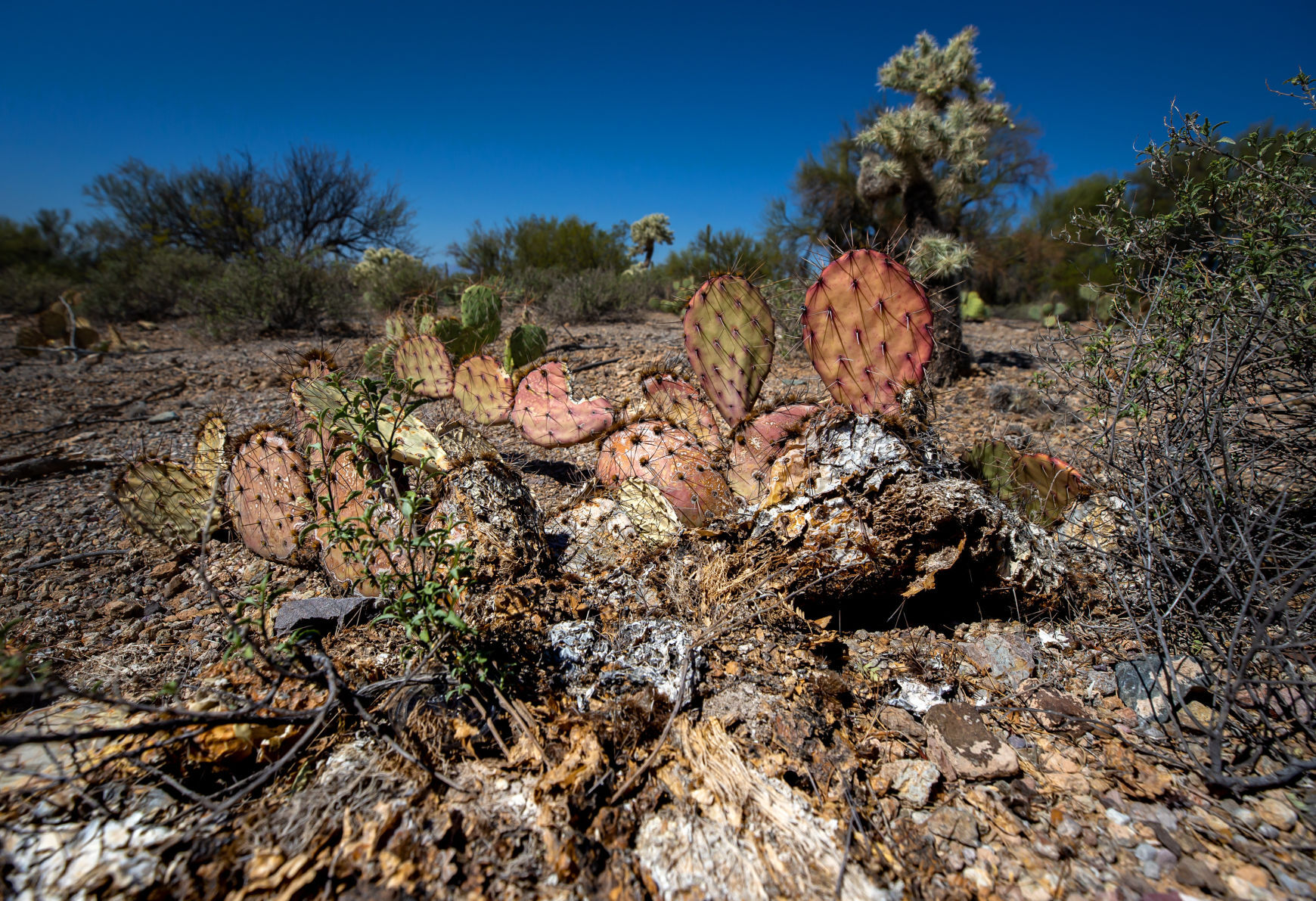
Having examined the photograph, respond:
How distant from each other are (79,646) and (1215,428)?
376cm

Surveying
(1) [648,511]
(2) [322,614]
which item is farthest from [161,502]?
(1) [648,511]

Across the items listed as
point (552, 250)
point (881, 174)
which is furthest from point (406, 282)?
point (881, 174)

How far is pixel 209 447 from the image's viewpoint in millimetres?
2820

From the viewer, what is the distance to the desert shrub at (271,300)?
7617mm

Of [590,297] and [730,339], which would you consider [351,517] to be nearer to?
[730,339]

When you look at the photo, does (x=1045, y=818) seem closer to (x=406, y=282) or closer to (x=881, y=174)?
(x=881, y=174)

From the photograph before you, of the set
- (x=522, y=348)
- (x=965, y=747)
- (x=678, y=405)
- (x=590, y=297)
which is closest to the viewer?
(x=965, y=747)

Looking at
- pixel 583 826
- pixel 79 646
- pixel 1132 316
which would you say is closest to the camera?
pixel 583 826

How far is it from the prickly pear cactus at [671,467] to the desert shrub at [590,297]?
6055 millimetres

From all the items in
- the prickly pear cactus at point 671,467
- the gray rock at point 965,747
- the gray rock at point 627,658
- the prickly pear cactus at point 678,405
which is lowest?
the gray rock at point 965,747

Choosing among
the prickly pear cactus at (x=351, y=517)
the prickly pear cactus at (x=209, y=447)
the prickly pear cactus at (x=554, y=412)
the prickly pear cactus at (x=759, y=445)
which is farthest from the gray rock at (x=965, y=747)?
the prickly pear cactus at (x=209, y=447)

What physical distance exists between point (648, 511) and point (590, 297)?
7041mm

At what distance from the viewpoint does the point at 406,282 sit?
9.68 m

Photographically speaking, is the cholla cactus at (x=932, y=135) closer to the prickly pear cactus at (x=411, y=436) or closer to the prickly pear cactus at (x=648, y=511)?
the prickly pear cactus at (x=648, y=511)
